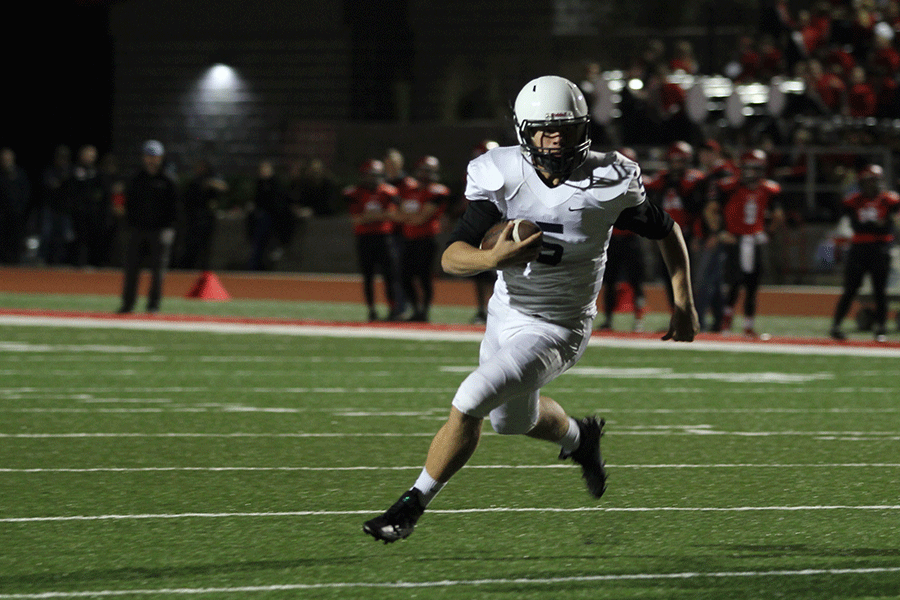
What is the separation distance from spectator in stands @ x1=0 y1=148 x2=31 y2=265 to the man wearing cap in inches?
331

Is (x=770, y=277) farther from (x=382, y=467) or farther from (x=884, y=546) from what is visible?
(x=884, y=546)

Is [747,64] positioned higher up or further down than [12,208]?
higher up

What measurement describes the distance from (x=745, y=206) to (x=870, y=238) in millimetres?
1233

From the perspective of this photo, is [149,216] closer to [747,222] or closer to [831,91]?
[747,222]

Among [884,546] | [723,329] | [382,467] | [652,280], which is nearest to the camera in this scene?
[884,546]

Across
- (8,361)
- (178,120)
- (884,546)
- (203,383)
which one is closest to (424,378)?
(203,383)

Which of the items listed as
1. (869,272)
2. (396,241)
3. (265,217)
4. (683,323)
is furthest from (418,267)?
(683,323)

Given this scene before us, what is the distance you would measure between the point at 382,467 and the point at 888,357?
7465 millimetres

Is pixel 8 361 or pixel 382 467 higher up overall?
pixel 382 467

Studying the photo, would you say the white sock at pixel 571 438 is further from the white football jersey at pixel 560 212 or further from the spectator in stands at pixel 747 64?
the spectator in stands at pixel 747 64

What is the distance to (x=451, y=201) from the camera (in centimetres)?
2061

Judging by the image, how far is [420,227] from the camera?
16.9m

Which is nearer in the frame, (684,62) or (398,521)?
(398,521)

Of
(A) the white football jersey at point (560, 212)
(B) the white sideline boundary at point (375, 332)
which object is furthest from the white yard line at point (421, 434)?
(B) the white sideline boundary at point (375, 332)
